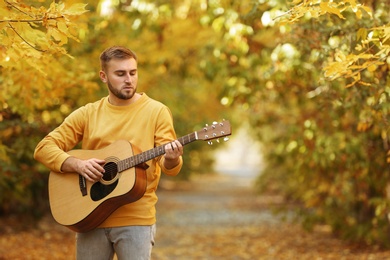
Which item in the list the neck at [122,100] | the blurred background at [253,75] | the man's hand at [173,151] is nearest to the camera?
the man's hand at [173,151]

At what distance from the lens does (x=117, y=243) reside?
4039mm

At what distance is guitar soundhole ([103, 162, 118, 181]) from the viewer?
411cm

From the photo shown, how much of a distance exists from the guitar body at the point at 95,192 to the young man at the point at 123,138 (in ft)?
0.19

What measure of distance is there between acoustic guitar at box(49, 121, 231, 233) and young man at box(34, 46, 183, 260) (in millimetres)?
60

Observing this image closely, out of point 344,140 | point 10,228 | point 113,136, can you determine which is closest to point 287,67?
point 344,140

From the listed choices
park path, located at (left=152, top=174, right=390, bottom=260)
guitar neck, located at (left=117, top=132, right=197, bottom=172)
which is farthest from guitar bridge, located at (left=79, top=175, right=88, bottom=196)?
park path, located at (left=152, top=174, right=390, bottom=260)

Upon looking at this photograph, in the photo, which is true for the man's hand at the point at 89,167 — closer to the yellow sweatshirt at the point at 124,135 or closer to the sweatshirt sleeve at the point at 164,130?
the yellow sweatshirt at the point at 124,135

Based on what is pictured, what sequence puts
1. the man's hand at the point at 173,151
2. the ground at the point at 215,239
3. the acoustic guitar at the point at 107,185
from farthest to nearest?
the ground at the point at 215,239
the acoustic guitar at the point at 107,185
the man's hand at the point at 173,151

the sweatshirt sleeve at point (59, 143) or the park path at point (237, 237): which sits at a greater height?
the sweatshirt sleeve at point (59, 143)

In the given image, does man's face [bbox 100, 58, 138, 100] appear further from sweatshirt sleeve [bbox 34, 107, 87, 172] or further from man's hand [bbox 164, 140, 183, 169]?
man's hand [bbox 164, 140, 183, 169]

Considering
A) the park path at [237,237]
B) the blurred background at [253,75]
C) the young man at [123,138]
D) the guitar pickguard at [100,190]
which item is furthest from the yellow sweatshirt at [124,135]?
the park path at [237,237]

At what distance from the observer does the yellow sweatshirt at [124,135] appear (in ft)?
13.2

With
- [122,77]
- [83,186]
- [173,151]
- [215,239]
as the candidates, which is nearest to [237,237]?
[215,239]

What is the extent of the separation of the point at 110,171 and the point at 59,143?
381 millimetres
